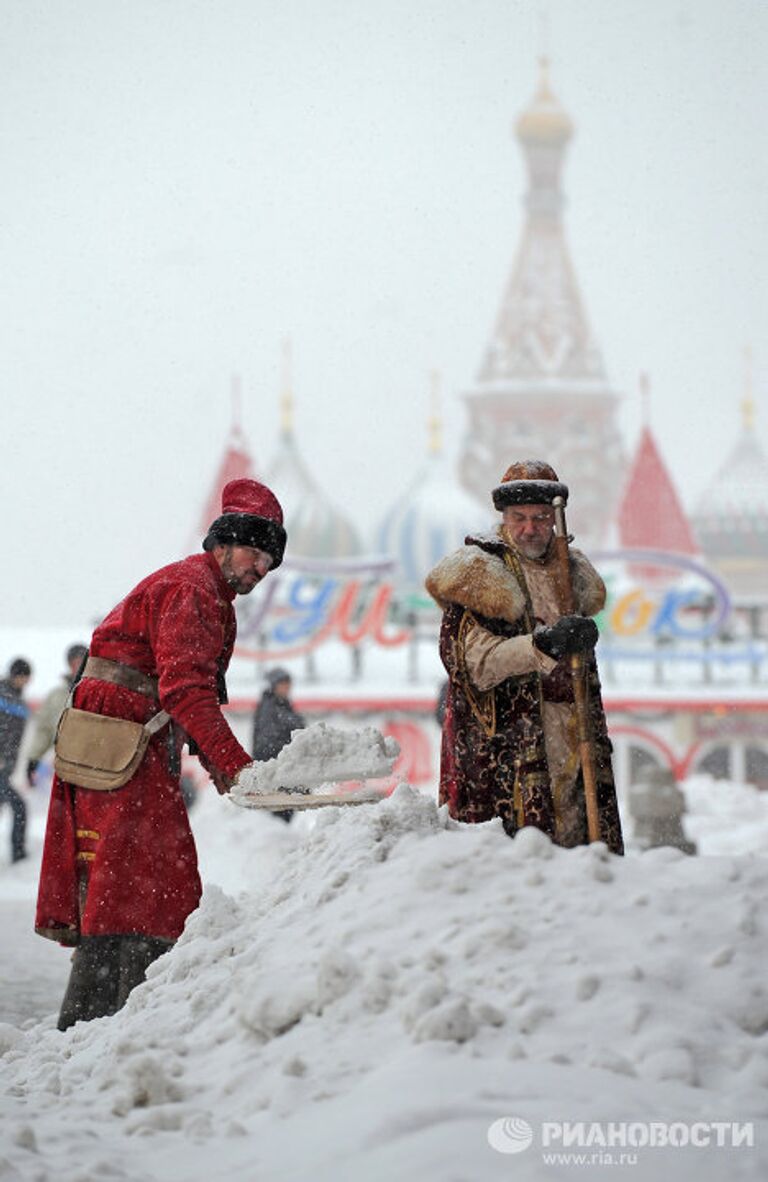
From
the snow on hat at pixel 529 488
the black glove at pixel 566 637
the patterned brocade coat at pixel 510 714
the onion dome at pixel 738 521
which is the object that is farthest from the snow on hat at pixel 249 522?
the onion dome at pixel 738 521

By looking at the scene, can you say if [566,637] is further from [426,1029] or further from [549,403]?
[549,403]

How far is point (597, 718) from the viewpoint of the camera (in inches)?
198

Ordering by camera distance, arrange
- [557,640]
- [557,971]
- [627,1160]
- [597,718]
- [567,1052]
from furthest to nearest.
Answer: [597,718], [557,640], [557,971], [567,1052], [627,1160]

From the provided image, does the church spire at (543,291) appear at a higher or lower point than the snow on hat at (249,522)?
higher

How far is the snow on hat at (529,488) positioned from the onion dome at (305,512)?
38997mm

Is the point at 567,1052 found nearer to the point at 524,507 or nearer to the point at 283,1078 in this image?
the point at 283,1078

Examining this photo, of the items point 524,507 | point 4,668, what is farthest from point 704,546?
point 524,507

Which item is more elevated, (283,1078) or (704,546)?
(704,546)

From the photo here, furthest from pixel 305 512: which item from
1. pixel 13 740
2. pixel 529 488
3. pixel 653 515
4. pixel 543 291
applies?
pixel 529 488

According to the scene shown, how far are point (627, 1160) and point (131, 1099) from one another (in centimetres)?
105

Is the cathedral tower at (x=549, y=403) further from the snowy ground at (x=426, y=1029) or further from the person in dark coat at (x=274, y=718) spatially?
the snowy ground at (x=426, y=1029)

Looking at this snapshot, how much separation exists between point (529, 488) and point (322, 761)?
1.06m

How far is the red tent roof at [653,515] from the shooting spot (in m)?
46.1

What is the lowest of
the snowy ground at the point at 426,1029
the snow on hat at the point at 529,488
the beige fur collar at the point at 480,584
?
the snowy ground at the point at 426,1029
